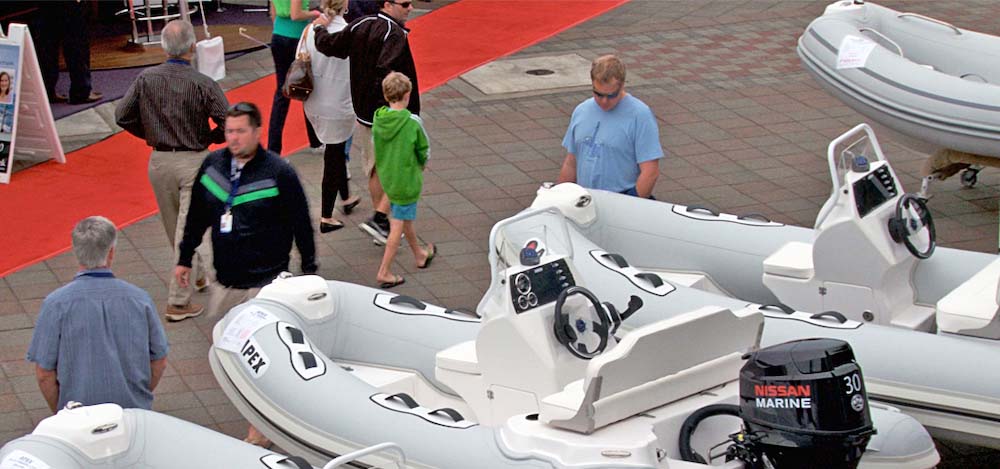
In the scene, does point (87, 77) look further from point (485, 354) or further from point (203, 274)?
point (485, 354)

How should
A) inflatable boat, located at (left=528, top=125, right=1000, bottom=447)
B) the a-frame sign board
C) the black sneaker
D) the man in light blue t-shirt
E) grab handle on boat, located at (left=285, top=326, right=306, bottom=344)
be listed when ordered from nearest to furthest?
inflatable boat, located at (left=528, top=125, right=1000, bottom=447)
grab handle on boat, located at (left=285, top=326, right=306, bottom=344)
the man in light blue t-shirt
the black sneaker
the a-frame sign board

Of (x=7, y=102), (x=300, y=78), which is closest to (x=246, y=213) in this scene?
(x=300, y=78)

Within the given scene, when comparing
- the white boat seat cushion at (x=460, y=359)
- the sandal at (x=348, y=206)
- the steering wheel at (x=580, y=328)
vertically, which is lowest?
the sandal at (x=348, y=206)

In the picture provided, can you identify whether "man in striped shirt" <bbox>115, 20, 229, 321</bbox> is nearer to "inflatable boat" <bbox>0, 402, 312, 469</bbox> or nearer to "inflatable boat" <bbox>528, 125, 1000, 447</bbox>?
"inflatable boat" <bbox>528, 125, 1000, 447</bbox>

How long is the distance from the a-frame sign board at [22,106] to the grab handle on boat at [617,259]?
4728mm

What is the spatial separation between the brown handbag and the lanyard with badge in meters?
2.45

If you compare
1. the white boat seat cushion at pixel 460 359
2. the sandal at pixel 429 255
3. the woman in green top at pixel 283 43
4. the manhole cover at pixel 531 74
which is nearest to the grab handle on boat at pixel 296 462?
the white boat seat cushion at pixel 460 359

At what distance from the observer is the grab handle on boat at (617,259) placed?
266 inches

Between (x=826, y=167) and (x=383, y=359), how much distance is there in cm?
473

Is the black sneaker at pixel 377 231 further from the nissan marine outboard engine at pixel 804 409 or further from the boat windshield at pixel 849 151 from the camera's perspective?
the nissan marine outboard engine at pixel 804 409

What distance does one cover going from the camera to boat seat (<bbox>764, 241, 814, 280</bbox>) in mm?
6746

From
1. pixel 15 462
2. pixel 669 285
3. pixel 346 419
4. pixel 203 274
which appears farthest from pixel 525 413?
pixel 203 274

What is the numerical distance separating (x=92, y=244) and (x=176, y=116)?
88.3 inches

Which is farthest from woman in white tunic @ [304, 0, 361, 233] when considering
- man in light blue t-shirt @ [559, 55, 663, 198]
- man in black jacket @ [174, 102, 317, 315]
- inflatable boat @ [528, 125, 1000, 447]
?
man in black jacket @ [174, 102, 317, 315]
